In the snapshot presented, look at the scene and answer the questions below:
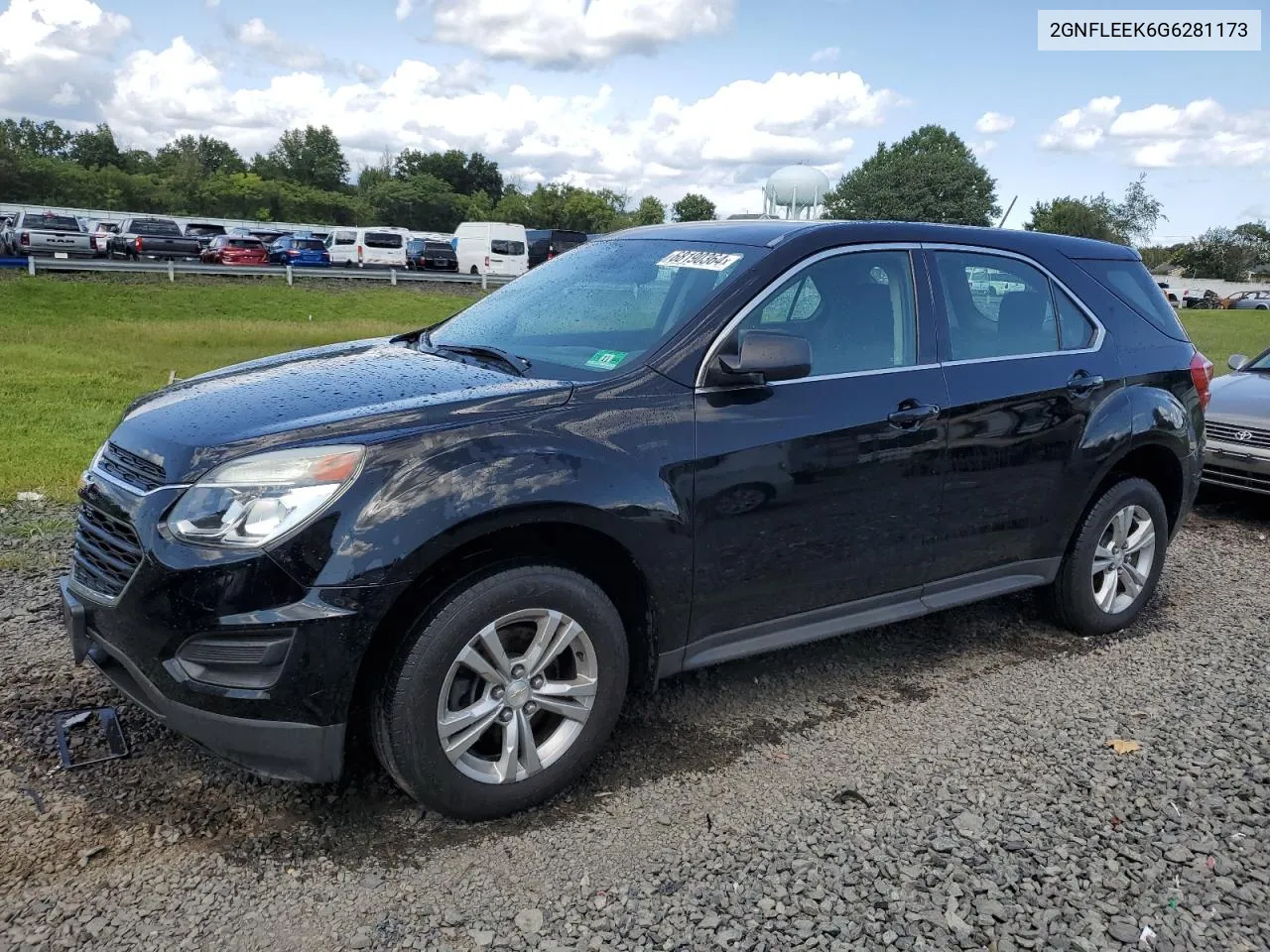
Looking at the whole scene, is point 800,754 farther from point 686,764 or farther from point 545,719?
point 545,719

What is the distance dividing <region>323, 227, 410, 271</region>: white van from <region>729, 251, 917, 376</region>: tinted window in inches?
1530

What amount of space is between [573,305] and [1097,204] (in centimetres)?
8420

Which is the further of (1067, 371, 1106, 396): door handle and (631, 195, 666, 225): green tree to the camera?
(631, 195, 666, 225): green tree

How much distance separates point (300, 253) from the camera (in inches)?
1483

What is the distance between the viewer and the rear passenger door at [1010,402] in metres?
4.11

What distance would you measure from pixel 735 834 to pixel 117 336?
2034cm

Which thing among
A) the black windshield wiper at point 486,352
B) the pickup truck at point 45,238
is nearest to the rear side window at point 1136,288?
the black windshield wiper at point 486,352

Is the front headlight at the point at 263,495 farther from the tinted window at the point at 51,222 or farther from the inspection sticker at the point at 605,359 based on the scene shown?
the tinted window at the point at 51,222

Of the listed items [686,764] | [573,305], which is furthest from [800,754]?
[573,305]

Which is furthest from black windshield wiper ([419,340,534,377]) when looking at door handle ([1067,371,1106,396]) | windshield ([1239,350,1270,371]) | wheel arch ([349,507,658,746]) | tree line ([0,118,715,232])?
tree line ([0,118,715,232])

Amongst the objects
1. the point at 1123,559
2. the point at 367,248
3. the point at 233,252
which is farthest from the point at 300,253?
the point at 1123,559

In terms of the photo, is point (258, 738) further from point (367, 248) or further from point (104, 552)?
point (367, 248)

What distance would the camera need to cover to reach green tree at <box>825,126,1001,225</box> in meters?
81.0

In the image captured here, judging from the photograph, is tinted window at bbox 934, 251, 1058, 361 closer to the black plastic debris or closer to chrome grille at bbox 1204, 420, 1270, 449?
the black plastic debris
